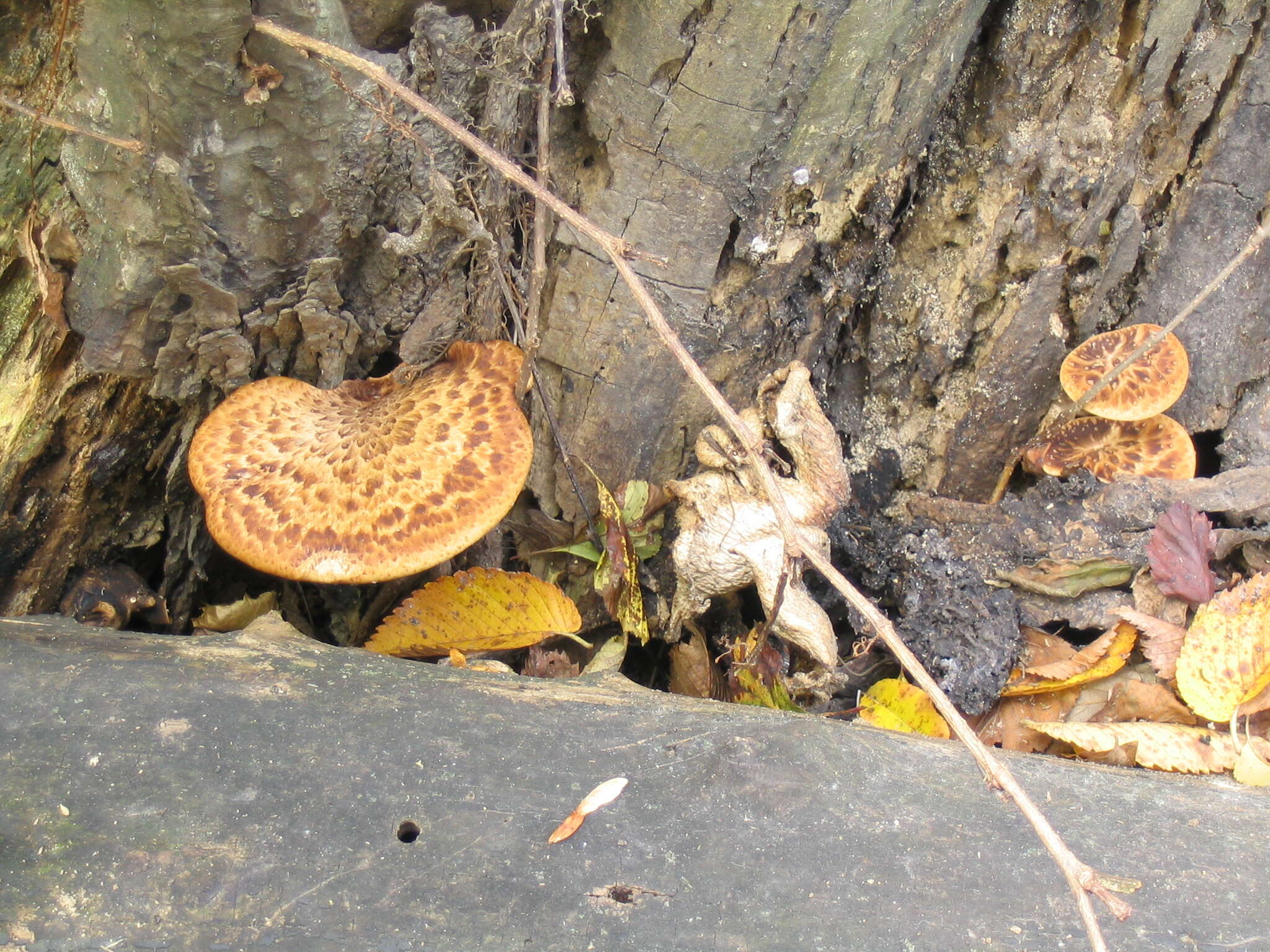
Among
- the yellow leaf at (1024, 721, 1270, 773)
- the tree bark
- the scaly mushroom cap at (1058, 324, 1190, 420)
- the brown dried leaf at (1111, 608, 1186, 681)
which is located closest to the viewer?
the yellow leaf at (1024, 721, 1270, 773)

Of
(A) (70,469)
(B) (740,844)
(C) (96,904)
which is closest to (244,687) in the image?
(C) (96,904)

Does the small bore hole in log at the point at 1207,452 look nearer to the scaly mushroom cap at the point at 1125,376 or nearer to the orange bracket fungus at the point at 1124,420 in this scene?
the orange bracket fungus at the point at 1124,420

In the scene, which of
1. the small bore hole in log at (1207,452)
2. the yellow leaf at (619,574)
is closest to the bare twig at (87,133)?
the yellow leaf at (619,574)

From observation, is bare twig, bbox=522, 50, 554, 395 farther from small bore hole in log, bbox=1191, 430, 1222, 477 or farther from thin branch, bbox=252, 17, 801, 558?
small bore hole in log, bbox=1191, 430, 1222, 477

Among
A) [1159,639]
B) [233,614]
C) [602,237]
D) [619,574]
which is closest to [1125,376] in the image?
[1159,639]

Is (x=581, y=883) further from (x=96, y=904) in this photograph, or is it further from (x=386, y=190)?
(x=386, y=190)

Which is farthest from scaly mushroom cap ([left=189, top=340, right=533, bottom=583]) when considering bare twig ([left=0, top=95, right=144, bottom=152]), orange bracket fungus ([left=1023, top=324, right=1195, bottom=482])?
orange bracket fungus ([left=1023, top=324, right=1195, bottom=482])
